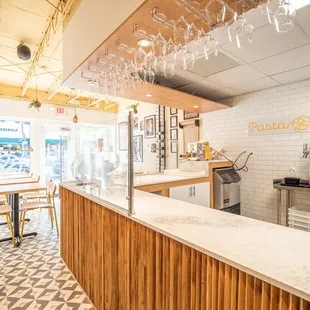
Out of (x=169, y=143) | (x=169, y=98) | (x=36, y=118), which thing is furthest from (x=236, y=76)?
(x=36, y=118)

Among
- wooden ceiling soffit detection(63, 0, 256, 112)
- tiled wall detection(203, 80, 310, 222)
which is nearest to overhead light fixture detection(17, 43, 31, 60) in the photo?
wooden ceiling soffit detection(63, 0, 256, 112)

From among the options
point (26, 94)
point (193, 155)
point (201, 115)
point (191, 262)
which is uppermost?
point (26, 94)

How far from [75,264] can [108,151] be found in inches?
56.8

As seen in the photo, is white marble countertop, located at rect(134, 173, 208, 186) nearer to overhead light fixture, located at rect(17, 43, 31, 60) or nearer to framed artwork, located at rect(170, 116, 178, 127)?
framed artwork, located at rect(170, 116, 178, 127)

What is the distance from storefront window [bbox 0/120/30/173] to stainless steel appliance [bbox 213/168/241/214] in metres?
5.51

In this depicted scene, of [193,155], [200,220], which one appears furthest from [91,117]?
[200,220]

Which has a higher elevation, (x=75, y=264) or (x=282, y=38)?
(x=282, y=38)

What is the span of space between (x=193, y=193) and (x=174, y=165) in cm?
223

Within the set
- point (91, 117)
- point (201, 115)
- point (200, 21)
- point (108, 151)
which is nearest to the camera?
point (200, 21)

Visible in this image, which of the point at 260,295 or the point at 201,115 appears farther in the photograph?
the point at 201,115

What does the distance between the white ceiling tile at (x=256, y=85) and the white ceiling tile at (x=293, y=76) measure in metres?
0.11

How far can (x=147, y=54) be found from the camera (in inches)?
83.4

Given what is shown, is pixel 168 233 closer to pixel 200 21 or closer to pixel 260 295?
pixel 260 295

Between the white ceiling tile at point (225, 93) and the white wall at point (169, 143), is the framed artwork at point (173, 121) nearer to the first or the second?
the white wall at point (169, 143)
